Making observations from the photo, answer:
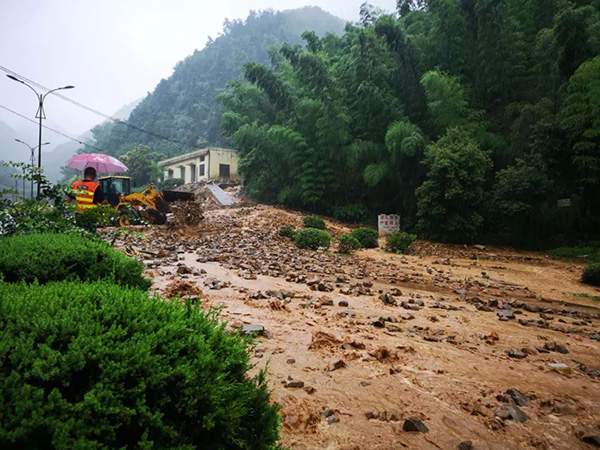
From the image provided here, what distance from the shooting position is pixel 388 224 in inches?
626

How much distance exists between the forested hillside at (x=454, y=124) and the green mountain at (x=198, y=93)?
26836 mm

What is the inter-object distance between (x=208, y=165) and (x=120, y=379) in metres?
34.2

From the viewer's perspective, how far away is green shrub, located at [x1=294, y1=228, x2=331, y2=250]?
417 inches

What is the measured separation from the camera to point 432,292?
625cm

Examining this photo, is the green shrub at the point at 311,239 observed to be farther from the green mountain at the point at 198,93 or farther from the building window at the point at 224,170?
the green mountain at the point at 198,93

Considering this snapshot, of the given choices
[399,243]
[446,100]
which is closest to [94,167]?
[399,243]

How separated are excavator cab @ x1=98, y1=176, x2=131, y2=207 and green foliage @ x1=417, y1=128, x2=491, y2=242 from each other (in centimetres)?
1184

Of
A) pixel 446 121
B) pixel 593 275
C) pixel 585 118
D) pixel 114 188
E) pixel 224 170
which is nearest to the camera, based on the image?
pixel 593 275

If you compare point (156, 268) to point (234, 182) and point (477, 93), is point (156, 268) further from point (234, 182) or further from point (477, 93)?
point (234, 182)

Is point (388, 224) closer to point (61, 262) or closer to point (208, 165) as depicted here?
point (61, 262)

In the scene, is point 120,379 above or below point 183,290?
above

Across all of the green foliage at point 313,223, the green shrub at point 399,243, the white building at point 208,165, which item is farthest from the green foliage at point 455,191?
the white building at point 208,165

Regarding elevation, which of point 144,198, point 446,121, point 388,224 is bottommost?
point 388,224

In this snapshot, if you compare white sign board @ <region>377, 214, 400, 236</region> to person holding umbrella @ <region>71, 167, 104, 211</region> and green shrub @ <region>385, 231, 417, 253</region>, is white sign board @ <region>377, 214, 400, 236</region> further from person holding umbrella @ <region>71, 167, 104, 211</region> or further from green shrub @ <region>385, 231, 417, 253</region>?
person holding umbrella @ <region>71, 167, 104, 211</region>
